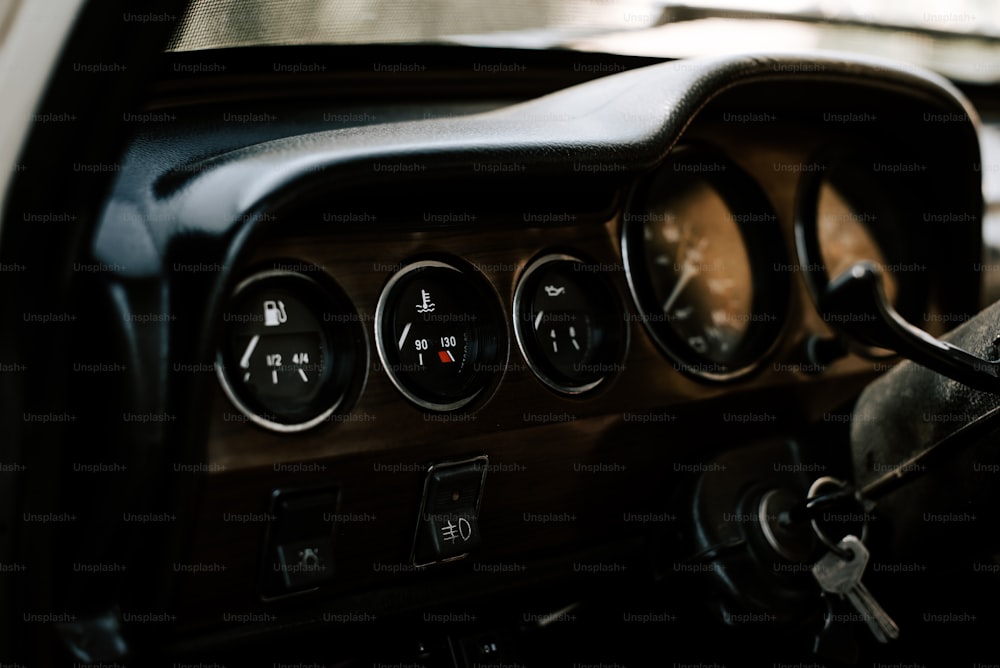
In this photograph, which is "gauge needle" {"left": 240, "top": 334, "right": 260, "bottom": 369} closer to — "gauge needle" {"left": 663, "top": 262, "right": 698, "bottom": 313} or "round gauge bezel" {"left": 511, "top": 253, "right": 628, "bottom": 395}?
"round gauge bezel" {"left": 511, "top": 253, "right": 628, "bottom": 395}

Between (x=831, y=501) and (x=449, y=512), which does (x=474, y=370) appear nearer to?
(x=449, y=512)

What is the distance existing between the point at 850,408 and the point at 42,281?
111cm

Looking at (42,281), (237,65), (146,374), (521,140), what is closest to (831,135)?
(521,140)

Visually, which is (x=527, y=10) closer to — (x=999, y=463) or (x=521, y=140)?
(x=521, y=140)

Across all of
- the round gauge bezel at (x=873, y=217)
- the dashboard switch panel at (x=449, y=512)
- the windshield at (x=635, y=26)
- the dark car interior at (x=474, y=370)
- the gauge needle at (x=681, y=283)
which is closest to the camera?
the dark car interior at (x=474, y=370)

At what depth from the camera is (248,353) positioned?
1.07 metres

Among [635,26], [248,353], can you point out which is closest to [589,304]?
[248,353]

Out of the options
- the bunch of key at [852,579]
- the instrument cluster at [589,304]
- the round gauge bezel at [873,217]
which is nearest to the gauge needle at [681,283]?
the instrument cluster at [589,304]

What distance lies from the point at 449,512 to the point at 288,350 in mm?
288

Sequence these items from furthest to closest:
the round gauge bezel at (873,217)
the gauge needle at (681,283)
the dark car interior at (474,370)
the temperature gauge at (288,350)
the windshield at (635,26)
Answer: the round gauge bezel at (873,217)
the gauge needle at (681,283)
the windshield at (635,26)
the temperature gauge at (288,350)
the dark car interior at (474,370)

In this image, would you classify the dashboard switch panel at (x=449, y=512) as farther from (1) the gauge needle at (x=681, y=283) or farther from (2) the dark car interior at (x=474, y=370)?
(1) the gauge needle at (x=681, y=283)

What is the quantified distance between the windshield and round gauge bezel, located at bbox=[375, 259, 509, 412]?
1.48 ft

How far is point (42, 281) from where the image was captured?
721mm

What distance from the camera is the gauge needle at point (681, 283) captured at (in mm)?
1474
